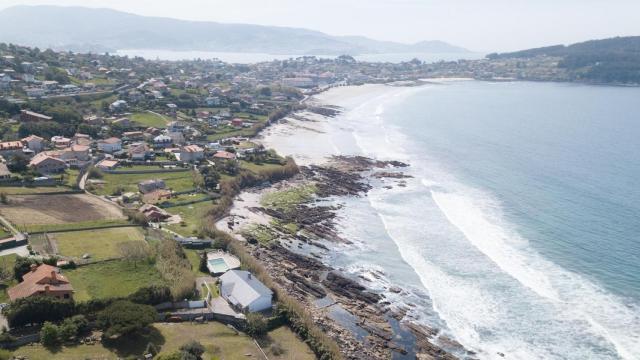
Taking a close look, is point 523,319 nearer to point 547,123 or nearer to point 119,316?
point 119,316

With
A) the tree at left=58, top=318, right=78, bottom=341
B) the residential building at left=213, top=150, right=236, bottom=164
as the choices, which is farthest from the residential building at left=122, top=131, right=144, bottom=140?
the tree at left=58, top=318, right=78, bottom=341

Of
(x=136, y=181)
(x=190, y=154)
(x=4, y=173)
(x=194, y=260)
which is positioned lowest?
(x=194, y=260)

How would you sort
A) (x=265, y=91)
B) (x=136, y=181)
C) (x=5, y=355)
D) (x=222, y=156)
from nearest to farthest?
(x=5, y=355), (x=136, y=181), (x=222, y=156), (x=265, y=91)

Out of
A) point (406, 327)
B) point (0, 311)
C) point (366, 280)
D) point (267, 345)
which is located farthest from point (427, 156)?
point (0, 311)

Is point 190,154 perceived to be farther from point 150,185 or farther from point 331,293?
point 331,293

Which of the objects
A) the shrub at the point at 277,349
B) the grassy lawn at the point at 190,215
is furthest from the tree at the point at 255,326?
the grassy lawn at the point at 190,215

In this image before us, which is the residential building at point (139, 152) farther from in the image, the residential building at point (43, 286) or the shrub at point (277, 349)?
the shrub at point (277, 349)

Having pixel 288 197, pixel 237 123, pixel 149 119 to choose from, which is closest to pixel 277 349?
pixel 288 197

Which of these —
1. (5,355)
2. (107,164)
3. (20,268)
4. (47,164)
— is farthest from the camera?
(107,164)
